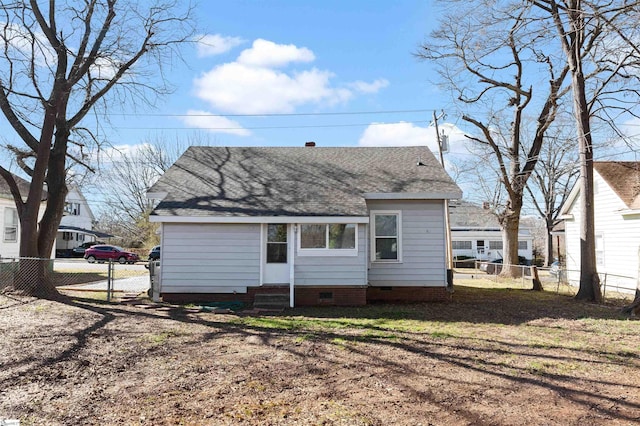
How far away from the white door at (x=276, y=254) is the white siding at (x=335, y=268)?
41 cm

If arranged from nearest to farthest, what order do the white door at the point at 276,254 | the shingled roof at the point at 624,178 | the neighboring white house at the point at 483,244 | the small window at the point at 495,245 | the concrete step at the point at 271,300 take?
the concrete step at the point at 271,300 < the white door at the point at 276,254 < the shingled roof at the point at 624,178 < the neighboring white house at the point at 483,244 < the small window at the point at 495,245

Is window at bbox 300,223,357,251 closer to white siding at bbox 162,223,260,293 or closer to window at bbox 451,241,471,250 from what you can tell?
white siding at bbox 162,223,260,293

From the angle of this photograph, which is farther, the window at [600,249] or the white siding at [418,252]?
the window at [600,249]

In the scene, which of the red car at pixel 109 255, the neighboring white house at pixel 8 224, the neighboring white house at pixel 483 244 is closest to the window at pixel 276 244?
the neighboring white house at pixel 8 224

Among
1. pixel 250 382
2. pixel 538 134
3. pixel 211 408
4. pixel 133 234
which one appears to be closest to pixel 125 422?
pixel 211 408

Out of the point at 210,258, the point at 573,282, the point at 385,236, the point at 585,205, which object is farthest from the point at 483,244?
the point at 210,258

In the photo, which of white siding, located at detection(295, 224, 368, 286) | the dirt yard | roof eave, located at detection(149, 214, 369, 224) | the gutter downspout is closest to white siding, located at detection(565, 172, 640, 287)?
the dirt yard

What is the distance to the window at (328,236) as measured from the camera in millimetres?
12109

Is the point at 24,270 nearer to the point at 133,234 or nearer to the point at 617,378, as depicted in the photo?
the point at 617,378

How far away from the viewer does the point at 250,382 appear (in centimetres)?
549

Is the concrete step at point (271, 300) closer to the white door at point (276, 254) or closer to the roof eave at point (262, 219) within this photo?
the white door at point (276, 254)

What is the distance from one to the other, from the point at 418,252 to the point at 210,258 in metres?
5.95

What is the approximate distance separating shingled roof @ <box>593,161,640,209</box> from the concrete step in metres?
13.7

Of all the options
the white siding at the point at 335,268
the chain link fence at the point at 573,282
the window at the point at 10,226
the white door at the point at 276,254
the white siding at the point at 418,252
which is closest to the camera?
the white siding at the point at 335,268
